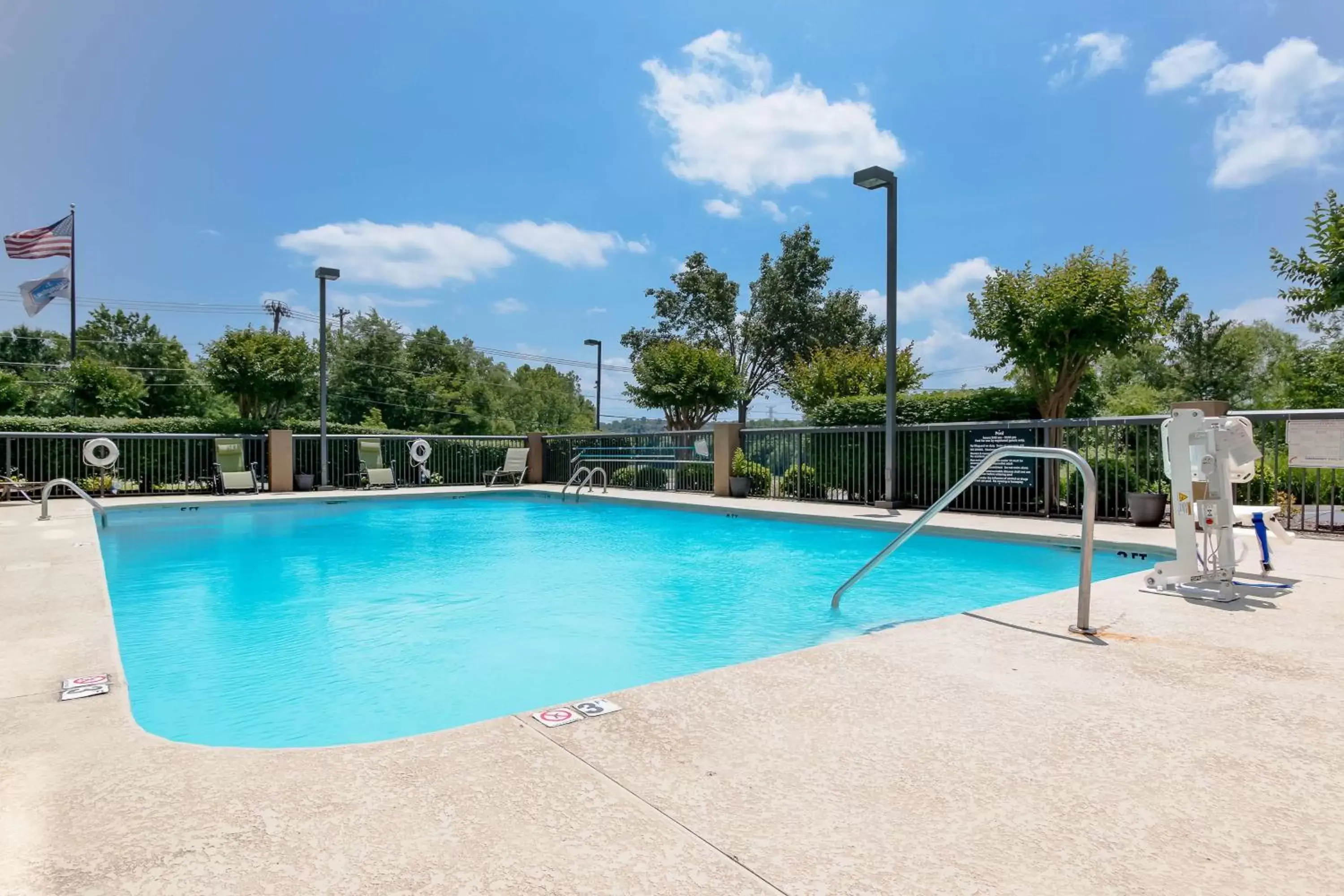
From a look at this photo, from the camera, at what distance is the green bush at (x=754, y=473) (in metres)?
13.8

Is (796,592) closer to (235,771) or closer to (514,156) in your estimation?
(235,771)

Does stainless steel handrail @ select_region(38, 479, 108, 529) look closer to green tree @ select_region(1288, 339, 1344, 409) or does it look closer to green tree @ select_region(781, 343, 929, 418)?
green tree @ select_region(781, 343, 929, 418)

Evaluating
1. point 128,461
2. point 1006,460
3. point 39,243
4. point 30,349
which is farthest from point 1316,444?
point 30,349

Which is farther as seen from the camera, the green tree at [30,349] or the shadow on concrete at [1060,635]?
the green tree at [30,349]

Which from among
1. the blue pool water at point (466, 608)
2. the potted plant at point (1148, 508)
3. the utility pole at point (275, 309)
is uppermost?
the utility pole at point (275, 309)

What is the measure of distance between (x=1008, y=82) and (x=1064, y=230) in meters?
12.1

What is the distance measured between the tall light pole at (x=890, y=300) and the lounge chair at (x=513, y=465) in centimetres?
1028

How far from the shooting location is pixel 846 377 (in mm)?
18828

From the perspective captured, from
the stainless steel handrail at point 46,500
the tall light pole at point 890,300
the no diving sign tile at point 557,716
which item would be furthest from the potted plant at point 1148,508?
the stainless steel handrail at point 46,500

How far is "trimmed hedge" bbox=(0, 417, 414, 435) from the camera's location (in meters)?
14.2

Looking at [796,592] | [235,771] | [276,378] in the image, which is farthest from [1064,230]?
[235,771]

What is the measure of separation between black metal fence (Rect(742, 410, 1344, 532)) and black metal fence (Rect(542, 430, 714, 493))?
2.32 metres

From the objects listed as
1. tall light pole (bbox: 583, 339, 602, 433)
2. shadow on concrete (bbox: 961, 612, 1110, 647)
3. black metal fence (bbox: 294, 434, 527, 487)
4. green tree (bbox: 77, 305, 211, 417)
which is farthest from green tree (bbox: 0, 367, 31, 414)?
shadow on concrete (bbox: 961, 612, 1110, 647)

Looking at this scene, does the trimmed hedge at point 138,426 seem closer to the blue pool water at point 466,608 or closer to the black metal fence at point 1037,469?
the blue pool water at point 466,608
